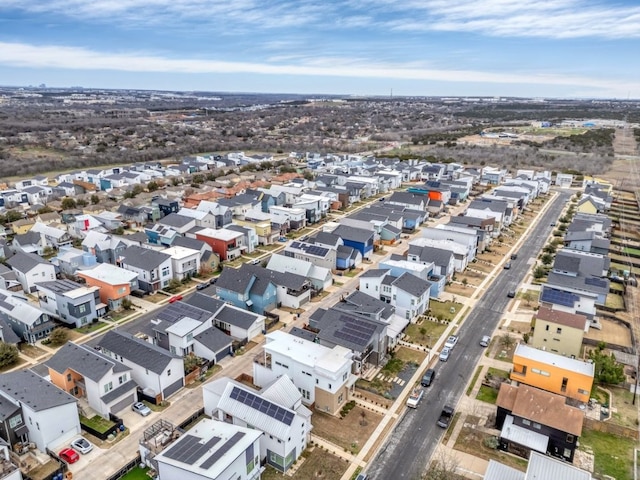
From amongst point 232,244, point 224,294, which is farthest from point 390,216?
point 224,294

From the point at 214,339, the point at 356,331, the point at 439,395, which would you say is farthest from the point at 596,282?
the point at 214,339

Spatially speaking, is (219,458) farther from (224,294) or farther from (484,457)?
(224,294)

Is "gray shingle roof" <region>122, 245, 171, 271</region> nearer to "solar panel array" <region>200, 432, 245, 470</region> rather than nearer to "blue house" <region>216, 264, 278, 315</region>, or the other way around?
"blue house" <region>216, 264, 278, 315</region>

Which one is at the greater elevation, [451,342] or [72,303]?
[72,303]

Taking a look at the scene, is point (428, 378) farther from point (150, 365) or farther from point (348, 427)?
point (150, 365)

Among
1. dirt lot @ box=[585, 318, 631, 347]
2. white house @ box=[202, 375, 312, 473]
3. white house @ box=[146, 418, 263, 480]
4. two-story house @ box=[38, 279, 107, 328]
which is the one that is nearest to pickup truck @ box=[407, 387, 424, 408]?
white house @ box=[202, 375, 312, 473]

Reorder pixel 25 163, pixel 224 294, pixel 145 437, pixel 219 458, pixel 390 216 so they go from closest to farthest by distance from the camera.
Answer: pixel 219 458 < pixel 145 437 < pixel 224 294 < pixel 390 216 < pixel 25 163

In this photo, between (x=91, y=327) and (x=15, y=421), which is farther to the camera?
(x=91, y=327)
